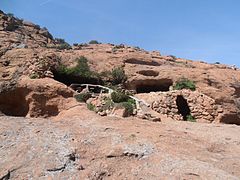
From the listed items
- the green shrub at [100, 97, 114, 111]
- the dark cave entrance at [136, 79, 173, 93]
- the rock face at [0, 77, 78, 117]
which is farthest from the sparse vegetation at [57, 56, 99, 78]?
the green shrub at [100, 97, 114, 111]

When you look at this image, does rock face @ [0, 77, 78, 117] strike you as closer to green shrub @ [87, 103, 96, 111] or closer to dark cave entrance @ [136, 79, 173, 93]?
green shrub @ [87, 103, 96, 111]

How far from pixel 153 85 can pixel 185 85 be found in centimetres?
230

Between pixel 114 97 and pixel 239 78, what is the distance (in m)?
11.2

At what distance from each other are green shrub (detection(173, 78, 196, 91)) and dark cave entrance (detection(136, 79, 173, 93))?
70cm

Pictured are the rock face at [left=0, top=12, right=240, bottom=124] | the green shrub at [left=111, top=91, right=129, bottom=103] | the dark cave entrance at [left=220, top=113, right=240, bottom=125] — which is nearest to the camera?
the green shrub at [left=111, top=91, right=129, bottom=103]

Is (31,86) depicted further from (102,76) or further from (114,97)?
(102,76)

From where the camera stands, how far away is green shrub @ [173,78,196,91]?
22.6 metres

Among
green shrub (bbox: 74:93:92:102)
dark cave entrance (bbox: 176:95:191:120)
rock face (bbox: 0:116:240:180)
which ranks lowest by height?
rock face (bbox: 0:116:240:180)

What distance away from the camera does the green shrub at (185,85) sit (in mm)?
22641

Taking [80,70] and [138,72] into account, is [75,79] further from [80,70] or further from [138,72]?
[138,72]

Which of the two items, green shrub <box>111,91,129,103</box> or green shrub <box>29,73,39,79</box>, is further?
green shrub <box>29,73,39,79</box>

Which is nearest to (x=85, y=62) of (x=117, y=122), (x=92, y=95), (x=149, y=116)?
(x=92, y=95)

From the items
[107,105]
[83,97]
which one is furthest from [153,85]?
[107,105]

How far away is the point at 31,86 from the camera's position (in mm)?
17094
